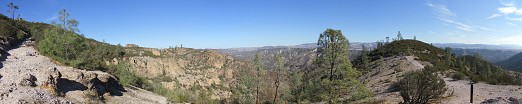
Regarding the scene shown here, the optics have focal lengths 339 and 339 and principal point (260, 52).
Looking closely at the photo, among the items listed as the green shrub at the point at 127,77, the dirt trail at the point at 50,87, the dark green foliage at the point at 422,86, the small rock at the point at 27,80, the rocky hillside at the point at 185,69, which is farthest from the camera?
the rocky hillside at the point at 185,69

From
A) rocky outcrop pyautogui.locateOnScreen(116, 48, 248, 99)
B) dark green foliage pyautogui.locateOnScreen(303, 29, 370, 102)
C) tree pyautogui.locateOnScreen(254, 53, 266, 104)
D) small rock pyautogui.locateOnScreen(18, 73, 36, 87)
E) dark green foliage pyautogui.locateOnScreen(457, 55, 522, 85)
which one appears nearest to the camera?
small rock pyautogui.locateOnScreen(18, 73, 36, 87)

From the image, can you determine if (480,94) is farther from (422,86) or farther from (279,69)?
(279,69)

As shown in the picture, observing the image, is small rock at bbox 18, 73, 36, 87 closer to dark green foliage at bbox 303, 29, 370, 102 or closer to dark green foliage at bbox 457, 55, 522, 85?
dark green foliage at bbox 303, 29, 370, 102

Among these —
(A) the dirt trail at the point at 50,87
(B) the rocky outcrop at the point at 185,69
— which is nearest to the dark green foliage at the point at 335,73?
(A) the dirt trail at the point at 50,87

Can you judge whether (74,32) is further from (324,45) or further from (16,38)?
(324,45)

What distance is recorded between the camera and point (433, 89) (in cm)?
2708

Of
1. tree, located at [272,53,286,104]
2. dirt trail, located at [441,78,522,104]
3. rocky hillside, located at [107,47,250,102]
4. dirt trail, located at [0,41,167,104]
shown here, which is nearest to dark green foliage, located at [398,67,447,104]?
dirt trail, located at [441,78,522,104]

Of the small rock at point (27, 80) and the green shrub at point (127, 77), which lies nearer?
the small rock at point (27, 80)

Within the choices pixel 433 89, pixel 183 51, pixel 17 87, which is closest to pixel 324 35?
pixel 433 89

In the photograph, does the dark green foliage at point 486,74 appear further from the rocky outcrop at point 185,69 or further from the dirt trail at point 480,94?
the rocky outcrop at point 185,69

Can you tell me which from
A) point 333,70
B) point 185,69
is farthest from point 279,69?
point 185,69

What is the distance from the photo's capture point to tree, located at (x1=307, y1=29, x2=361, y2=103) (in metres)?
22.8

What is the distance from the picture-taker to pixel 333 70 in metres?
23.8

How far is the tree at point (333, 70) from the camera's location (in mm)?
22781
